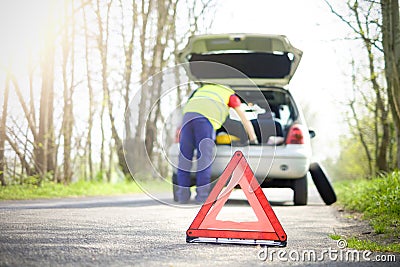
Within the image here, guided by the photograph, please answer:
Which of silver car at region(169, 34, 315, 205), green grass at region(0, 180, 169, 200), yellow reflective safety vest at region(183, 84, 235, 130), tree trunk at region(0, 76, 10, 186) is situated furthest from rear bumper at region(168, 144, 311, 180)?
tree trunk at region(0, 76, 10, 186)

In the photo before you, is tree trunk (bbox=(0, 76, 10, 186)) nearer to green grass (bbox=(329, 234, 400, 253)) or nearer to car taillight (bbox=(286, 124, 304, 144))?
car taillight (bbox=(286, 124, 304, 144))

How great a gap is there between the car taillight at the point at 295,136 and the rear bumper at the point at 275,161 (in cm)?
8

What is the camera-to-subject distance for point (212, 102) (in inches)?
284

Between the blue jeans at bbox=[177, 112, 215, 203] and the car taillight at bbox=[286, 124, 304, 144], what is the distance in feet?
4.00

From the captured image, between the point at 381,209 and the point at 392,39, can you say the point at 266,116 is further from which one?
the point at 381,209

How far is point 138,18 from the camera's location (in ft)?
53.1

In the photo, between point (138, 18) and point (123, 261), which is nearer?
point (123, 261)

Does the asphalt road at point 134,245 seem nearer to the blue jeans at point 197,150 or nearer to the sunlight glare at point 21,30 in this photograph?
the blue jeans at point 197,150

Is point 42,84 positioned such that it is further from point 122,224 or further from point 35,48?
point 122,224

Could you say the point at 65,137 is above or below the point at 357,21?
below

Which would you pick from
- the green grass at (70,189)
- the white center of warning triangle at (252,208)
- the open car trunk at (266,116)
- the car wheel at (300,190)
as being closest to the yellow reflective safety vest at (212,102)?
the open car trunk at (266,116)

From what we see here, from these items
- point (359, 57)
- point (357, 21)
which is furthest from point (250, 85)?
point (359, 57)

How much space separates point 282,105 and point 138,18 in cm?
782

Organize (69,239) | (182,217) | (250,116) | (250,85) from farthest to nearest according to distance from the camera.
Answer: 1. (250,85)
2. (250,116)
3. (182,217)
4. (69,239)
